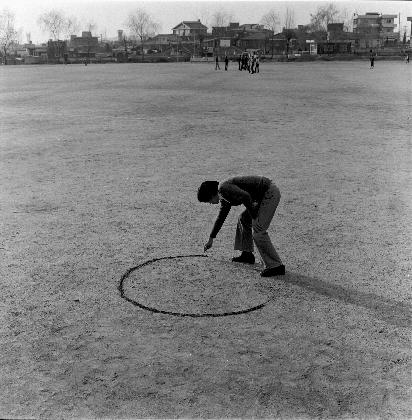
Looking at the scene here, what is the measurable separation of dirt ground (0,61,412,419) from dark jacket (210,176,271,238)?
68 cm

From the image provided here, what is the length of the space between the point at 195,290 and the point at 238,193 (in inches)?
41.7

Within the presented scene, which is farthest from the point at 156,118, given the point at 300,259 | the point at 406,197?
the point at 300,259

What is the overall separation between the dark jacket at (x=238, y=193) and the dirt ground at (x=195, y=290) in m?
0.68

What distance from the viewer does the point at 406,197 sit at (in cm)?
857

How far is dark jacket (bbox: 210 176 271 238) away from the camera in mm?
5312

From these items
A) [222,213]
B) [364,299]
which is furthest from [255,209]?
[364,299]

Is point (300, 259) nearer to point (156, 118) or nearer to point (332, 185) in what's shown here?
point (332, 185)

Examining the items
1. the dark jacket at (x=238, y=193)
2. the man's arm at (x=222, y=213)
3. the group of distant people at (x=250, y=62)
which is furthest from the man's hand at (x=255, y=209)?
the group of distant people at (x=250, y=62)

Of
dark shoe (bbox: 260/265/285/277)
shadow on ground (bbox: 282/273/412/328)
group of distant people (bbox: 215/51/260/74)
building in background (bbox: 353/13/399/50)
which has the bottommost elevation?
shadow on ground (bbox: 282/273/412/328)

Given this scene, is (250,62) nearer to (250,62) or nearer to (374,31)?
(250,62)

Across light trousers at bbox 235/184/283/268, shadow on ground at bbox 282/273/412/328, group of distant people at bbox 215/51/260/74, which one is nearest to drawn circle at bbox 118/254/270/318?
light trousers at bbox 235/184/283/268

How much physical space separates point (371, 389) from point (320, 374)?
1.21 feet

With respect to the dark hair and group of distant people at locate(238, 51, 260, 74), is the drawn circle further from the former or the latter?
group of distant people at locate(238, 51, 260, 74)

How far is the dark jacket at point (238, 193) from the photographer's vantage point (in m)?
5.31
